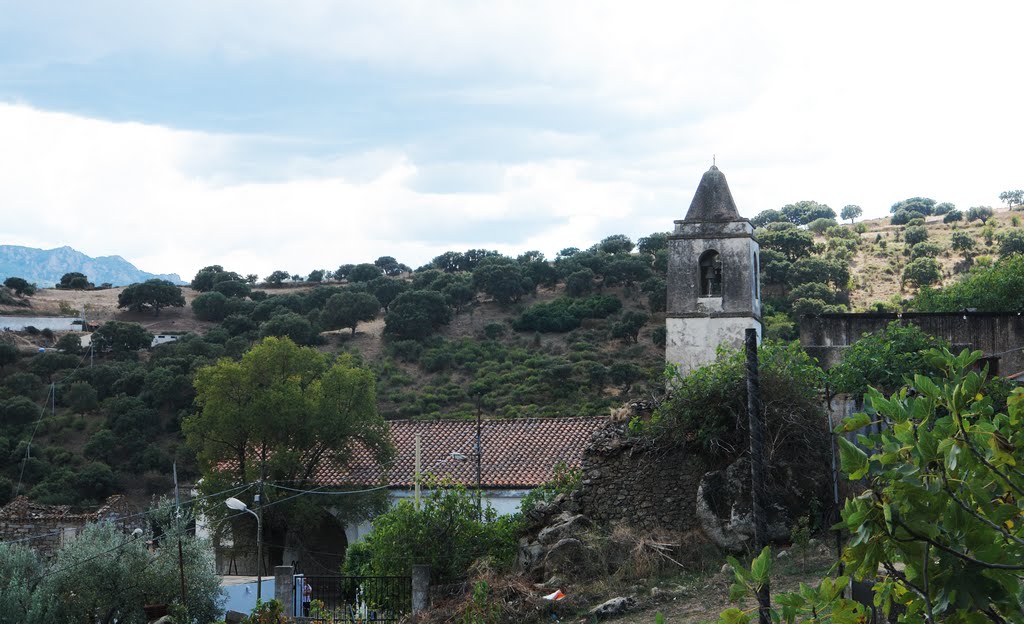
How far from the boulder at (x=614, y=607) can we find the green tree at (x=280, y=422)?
13572 mm

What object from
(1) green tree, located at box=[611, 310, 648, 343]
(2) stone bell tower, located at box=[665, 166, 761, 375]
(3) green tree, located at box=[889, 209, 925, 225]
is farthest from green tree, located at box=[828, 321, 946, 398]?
(3) green tree, located at box=[889, 209, 925, 225]

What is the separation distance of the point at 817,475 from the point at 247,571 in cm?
1616

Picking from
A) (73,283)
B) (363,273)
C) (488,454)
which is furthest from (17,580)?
(73,283)

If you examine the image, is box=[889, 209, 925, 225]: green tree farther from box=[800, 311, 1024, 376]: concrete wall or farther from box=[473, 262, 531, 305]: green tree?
box=[800, 311, 1024, 376]: concrete wall

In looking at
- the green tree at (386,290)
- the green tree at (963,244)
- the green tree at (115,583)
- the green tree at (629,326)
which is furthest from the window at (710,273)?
the green tree at (386,290)

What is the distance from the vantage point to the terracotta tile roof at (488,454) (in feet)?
88.6

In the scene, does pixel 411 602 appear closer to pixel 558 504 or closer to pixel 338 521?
pixel 558 504

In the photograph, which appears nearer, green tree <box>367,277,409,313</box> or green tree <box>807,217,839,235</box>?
green tree <box>367,277,409,313</box>

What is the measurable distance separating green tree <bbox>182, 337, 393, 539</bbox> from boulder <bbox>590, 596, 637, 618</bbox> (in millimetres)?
13572

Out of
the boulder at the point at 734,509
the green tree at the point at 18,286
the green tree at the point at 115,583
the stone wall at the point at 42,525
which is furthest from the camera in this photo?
the green tree at the point at 18,286

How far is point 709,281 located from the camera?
2312 centimetres

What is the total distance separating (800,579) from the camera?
13.4 metres

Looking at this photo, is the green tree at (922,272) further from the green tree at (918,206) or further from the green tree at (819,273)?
the green tree at (918,206)

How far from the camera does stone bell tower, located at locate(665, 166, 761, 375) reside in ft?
73.5
